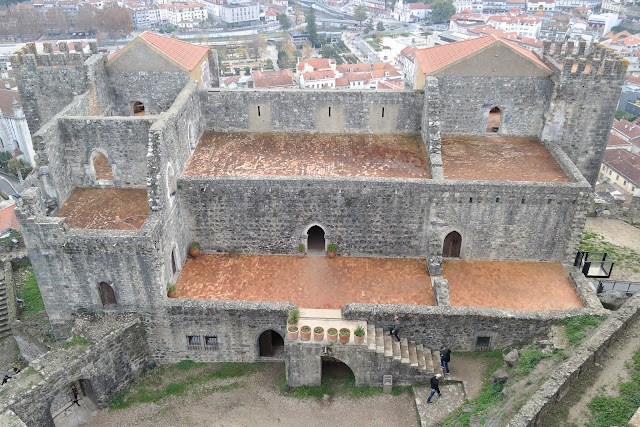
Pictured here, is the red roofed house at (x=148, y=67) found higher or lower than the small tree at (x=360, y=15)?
higher

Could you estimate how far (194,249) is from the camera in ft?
Result: 66.4

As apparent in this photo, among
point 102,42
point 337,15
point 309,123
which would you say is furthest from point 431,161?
point 337,15

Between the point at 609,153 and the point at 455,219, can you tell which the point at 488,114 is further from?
the point at 609,153

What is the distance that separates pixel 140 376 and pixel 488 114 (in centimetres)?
1795

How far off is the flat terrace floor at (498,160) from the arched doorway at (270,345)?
9040 millimetres

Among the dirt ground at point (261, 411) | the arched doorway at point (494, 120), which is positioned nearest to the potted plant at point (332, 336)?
the dirt ground at point (261, 411)

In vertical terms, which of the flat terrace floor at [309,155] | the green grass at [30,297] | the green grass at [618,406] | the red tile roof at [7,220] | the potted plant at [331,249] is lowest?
the red tile roof at [7,220]

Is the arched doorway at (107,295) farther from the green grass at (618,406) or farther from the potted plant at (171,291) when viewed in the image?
the green grass at (618,406)

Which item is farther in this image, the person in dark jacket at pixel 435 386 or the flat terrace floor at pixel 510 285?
the flat terrace floor at pixel 510 285

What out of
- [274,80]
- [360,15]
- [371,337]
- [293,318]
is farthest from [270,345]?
[360,15]

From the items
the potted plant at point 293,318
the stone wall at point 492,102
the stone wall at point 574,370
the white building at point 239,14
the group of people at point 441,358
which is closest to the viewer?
the stone wall at point 574,370

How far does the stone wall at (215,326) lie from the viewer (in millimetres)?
17406

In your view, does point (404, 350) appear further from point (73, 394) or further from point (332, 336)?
point (73, 394)

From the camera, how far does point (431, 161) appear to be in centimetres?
2030
